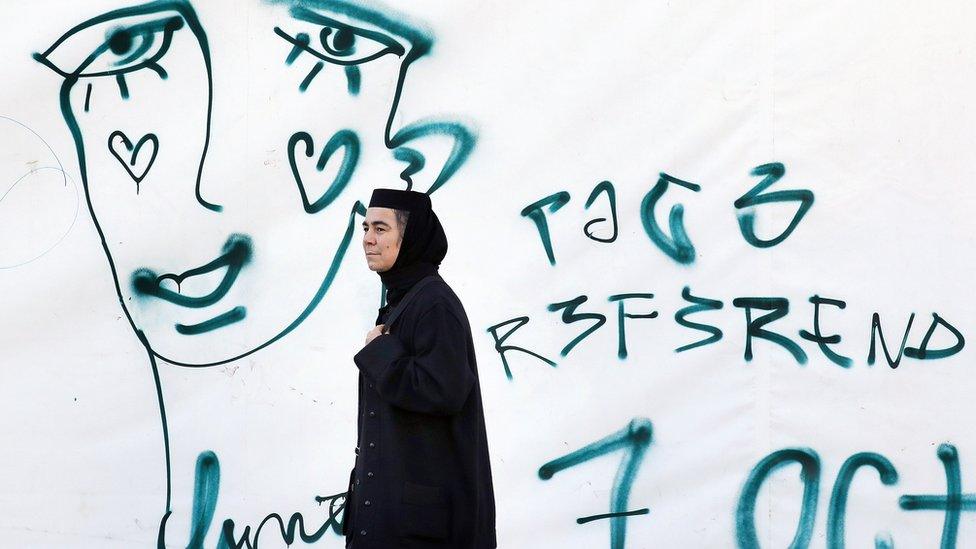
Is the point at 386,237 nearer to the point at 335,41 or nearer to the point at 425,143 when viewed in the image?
→ the point at 425,143

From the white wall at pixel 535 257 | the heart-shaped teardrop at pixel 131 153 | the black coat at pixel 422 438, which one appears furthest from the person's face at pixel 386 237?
the heart-shaped teardrop at pixel 131 153

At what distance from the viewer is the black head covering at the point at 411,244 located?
8.44ft

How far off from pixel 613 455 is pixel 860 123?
3.47ft

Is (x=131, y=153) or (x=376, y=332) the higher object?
(x=131, y=153)

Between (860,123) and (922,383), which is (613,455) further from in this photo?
(860,123)

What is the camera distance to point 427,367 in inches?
95.0

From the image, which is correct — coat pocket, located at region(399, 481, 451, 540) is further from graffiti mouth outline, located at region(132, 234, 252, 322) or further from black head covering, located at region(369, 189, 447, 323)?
graffiti mouth outline, located at region(132, 234, 252, 322)

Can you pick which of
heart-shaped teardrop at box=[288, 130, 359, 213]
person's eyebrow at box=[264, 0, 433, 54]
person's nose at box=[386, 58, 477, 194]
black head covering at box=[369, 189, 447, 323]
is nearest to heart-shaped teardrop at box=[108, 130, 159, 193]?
heart-shaped teardrop at box=[288, 130, 359, 213]

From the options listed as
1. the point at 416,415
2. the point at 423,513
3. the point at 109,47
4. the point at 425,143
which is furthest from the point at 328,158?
the point at 423,513

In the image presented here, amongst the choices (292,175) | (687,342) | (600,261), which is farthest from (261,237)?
(687,342)

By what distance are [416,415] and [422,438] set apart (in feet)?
0.16

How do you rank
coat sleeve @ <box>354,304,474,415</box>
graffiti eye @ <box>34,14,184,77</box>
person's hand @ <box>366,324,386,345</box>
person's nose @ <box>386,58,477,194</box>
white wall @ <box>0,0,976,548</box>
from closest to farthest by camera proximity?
coat sleeve @ <box>354,304,474,415</box>
person's hand @ <box>366,324,386,345</box>
white wall @ <box>0,0,976,548</box>
person's nose @ <box>386,58,477,194</box>
graffiti eye @ <box>34,14,184,77</box>

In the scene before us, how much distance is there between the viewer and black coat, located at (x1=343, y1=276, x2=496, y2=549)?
242 centimetres

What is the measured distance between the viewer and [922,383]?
3.07 meters
